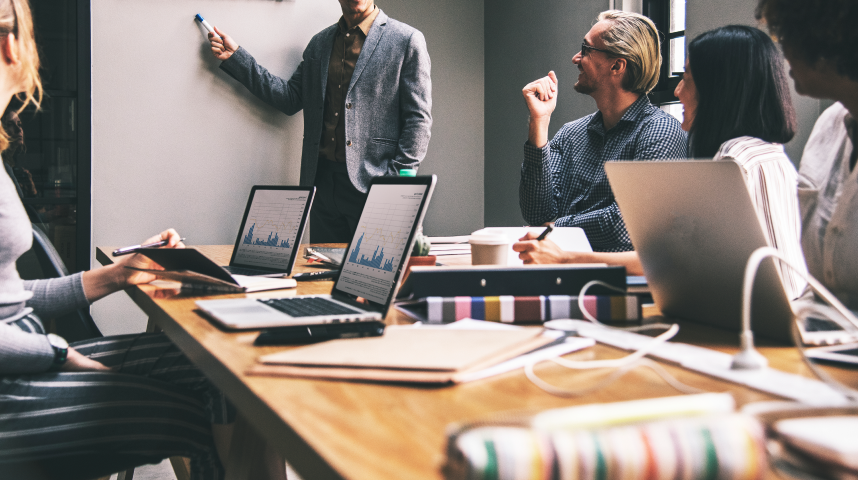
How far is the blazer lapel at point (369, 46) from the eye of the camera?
8.82 ft

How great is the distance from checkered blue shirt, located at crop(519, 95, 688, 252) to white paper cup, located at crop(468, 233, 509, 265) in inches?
30.1

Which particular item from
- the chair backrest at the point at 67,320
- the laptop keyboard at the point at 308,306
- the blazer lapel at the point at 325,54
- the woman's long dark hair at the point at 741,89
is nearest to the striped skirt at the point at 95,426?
the laptop keyboard at the point at 308,306

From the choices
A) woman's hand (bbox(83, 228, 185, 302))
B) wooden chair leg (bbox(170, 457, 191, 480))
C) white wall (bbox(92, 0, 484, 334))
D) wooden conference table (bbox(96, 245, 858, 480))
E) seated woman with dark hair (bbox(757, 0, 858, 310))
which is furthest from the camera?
white wall (bbox(92, 0, 484, 334))

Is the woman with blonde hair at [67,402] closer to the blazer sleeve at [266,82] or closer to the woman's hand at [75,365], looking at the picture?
the woman's hand at [75,365]

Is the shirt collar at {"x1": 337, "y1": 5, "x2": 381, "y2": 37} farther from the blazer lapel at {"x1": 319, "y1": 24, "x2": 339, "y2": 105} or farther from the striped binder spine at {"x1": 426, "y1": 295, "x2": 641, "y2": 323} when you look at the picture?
the striped binder spine at {"x1": 426, "y1": 295, "x2": 641, "y2": 323}

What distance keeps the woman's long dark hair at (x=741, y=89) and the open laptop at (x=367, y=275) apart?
79cm

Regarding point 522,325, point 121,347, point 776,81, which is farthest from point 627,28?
point 121,347

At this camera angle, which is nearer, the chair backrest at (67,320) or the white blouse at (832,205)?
the white blouse at (832,205)

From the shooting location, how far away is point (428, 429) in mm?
500

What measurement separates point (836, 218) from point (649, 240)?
0.31 meters

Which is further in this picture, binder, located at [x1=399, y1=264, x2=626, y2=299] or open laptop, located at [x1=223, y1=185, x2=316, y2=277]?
open laptop, located at [x1=223, y1=185, x2=316, y2=277]

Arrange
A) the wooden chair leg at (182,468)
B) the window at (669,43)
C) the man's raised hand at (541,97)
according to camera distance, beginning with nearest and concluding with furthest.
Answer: the wooden chair leg at (182,468) < the man's raised hand at (541,97) < the window at (669,43)

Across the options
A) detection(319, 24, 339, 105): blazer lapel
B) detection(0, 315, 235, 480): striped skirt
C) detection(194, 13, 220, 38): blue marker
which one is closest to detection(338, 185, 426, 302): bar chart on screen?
detection(0, 315, 235, 480): striped skirt

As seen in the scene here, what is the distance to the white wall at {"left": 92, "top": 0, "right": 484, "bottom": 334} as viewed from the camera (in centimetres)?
269
